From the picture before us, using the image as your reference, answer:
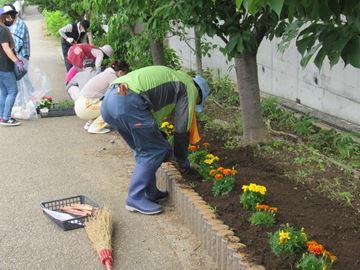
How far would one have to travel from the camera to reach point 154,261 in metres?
3.85

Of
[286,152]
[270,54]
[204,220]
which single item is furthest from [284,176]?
[270,54]

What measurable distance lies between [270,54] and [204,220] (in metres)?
4.88

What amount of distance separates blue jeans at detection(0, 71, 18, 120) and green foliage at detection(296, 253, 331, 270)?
5902mm

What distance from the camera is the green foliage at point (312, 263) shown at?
119 inches

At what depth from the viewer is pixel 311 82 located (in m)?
7.12

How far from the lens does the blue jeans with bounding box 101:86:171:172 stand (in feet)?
14.1

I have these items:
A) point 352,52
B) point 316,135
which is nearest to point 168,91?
point 316,135

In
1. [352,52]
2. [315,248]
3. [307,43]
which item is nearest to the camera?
[352,52]

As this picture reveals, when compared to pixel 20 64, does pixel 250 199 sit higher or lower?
lower

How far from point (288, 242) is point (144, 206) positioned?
169 cm

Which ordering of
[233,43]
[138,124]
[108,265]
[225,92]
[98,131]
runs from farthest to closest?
[225,92]
[98,131]
[233,43]
[138,124]
[108,265]

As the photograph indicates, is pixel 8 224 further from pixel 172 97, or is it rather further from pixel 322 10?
pixel 322 10

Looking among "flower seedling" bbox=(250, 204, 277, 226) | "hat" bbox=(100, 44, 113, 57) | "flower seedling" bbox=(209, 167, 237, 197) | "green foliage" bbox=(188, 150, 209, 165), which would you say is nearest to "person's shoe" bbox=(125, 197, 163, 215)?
"flower seedling" bbox=(209, 167, 237, 197)

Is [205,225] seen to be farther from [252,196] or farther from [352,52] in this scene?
[352,52]
